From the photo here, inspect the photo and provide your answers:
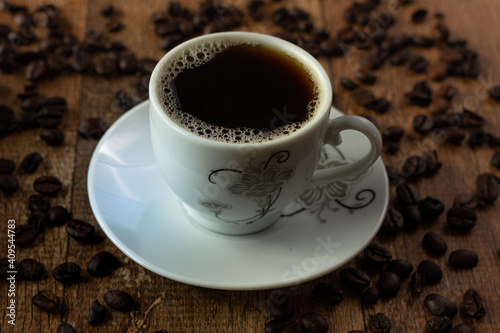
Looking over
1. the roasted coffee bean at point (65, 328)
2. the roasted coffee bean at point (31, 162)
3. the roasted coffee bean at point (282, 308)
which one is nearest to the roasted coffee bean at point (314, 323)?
the roasted coffee bean at point (282, 308)

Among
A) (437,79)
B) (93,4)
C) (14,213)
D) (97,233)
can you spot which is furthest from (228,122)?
(93,4)

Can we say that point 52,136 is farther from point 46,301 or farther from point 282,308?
point 282,308

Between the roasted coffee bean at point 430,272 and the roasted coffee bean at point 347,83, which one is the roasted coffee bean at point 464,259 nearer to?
the roasted coffee bean at point 430,272

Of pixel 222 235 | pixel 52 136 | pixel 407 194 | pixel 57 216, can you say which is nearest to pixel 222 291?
pixel 222 235

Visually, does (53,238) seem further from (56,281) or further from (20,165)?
(20,165)

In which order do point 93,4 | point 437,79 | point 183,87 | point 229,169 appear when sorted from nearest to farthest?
point 229,169
point 183,87
point 437,79
point 93,4

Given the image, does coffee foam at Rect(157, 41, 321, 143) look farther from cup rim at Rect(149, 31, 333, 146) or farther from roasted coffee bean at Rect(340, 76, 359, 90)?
roasted coffee bean at Rect(340, 76, 359, 90)
